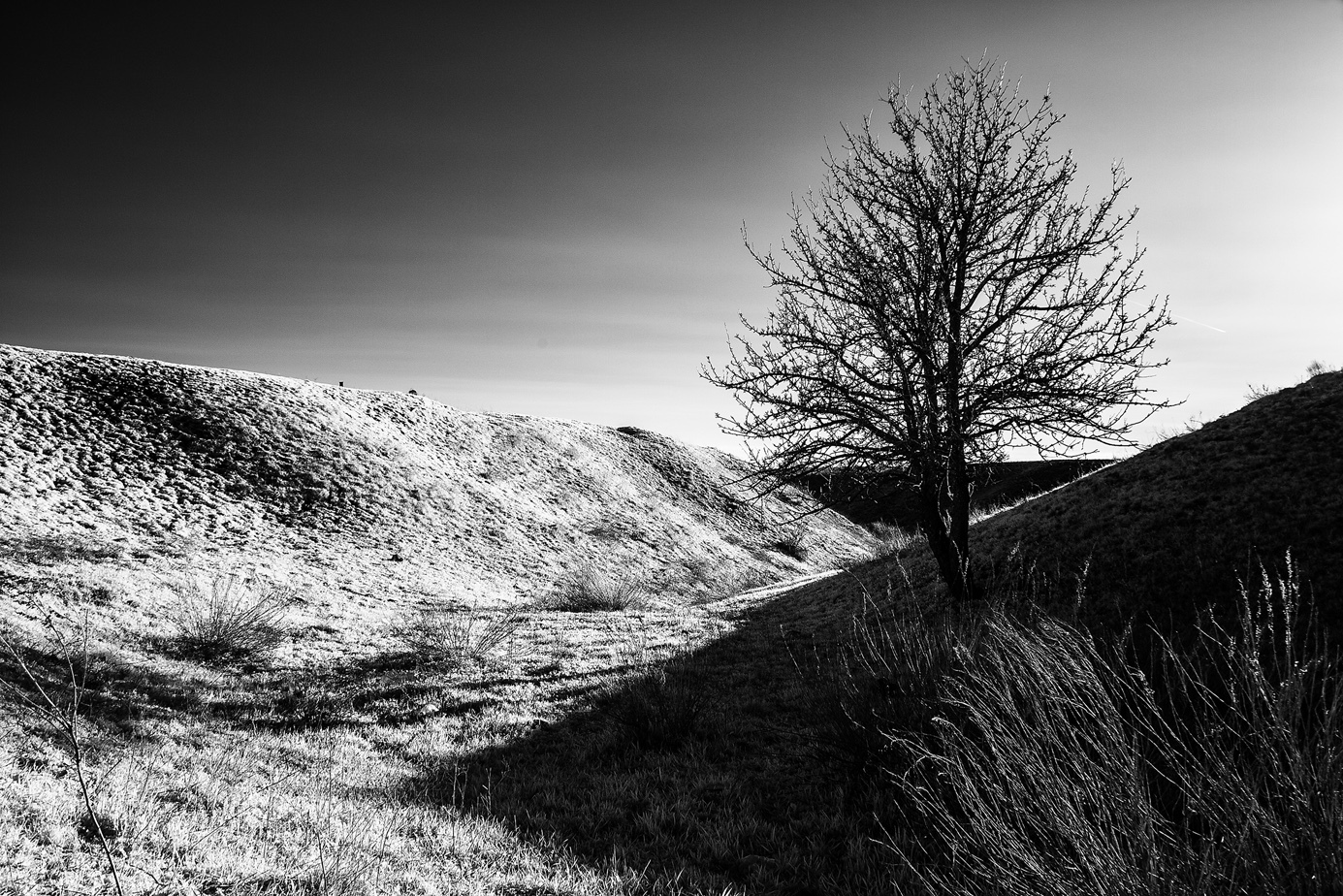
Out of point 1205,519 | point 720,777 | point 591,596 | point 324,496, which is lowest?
point 720,777

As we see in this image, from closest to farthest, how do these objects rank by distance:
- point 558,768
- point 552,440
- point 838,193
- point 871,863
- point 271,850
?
point 271,850, point 871,863, point 558,768, point 838,193, point 552,440

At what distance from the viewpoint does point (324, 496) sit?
48.7 feet

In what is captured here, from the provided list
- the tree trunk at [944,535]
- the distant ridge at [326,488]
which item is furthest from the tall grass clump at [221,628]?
the tree trunk at [944,535]

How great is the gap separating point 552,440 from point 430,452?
6.52 m

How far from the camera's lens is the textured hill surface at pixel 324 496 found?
11172mm

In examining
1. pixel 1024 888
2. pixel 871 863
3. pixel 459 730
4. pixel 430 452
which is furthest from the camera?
pixel 430 452

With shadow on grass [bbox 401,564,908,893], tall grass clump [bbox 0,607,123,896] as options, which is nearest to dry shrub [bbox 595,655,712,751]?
shadow on grass [bbox 401,564,908,893]

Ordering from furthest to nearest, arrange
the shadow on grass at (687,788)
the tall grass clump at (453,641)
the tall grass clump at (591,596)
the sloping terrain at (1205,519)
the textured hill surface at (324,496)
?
the tall grass clump at (591,596)
the textured hill surface at (324,496)
the tall grass clump at (453,641)
the sloping terrain at (1205,519)
the shadow on grass at (687,788)

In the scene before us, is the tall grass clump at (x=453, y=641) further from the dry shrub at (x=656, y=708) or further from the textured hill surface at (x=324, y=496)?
the dry shrub at (x=656, y=708)

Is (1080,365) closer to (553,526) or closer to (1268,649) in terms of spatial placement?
(1268,649)

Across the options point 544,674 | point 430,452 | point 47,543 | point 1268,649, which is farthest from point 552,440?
point 1268,649

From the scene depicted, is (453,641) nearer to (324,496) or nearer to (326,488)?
(324,496)

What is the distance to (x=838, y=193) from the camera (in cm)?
852

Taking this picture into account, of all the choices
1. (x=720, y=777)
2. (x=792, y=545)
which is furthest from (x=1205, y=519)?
(x=792, y=545)
